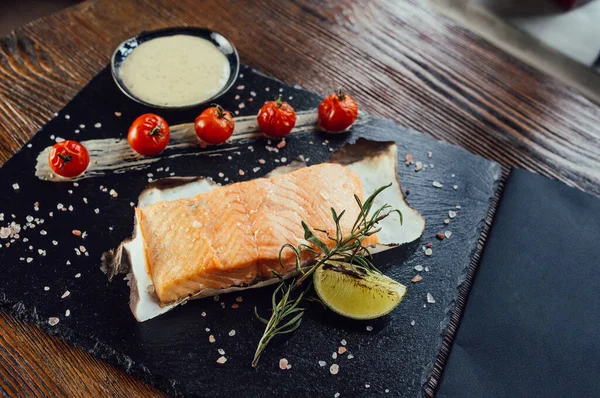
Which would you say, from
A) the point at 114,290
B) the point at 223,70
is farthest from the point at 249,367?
the point at 223,70

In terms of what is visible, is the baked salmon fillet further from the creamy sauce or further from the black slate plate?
the creamy sauce

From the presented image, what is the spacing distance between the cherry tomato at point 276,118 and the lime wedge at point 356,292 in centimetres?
83

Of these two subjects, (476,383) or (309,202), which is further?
(309,202)

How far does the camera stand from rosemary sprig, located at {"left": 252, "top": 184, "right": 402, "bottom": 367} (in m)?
2.24

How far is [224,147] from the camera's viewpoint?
2941mm

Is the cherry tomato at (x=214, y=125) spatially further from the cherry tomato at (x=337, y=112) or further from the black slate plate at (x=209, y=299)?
the cherry tomato at (x=337, y=112)

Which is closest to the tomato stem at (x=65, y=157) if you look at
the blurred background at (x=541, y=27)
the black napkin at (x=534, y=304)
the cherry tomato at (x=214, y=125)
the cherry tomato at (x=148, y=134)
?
the cherry tomato at (x=148, y=134)

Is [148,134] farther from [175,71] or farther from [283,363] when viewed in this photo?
[283,363]

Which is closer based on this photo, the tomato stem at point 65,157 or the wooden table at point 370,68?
the tomato stem at point 65,157

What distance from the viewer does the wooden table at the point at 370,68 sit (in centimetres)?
312

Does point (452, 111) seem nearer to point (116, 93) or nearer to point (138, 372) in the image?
point (116, 93)

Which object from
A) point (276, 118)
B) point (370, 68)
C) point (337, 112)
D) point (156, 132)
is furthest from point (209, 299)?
point (370, 68)

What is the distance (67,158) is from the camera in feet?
8.69

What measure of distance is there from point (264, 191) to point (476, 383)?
3.72ft
